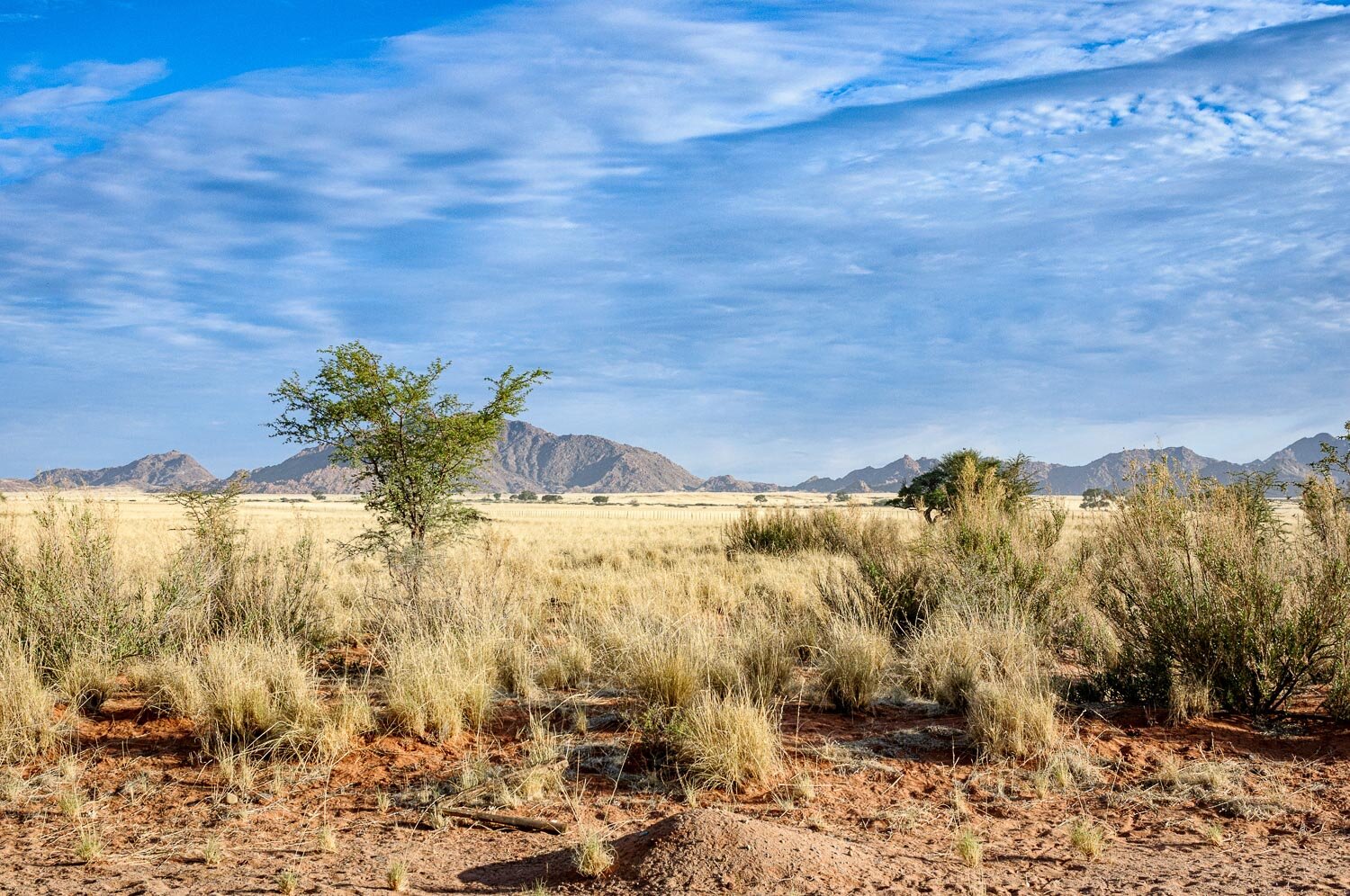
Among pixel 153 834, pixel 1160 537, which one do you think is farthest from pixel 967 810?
pixel 153 834

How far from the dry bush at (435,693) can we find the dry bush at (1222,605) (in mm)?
5980

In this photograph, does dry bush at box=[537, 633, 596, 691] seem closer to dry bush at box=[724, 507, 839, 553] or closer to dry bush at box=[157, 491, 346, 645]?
dry bush at box=[157, 491, 346, 645]

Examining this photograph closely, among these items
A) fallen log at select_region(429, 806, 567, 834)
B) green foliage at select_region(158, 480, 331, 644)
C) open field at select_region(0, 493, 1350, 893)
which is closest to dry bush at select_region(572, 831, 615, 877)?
open field at select_region(0, 493, 1350, 893)

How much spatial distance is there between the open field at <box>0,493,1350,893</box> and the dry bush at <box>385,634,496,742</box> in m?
0.03

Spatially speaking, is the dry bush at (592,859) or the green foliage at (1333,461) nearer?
the dry bush at (592,859)

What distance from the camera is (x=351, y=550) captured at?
45.6ft

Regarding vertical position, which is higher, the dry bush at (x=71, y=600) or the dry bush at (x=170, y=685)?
the dry bush at (x=71, y=600)

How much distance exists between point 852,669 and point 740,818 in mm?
3719

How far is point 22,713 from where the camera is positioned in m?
7.91

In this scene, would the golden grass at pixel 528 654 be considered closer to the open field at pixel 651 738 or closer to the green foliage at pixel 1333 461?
the open field at pixel 651 738

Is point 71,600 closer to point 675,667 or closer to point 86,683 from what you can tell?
point 86,683

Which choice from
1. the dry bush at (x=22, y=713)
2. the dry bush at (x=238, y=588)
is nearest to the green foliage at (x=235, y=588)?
the dry bush at (x=238, y=588)

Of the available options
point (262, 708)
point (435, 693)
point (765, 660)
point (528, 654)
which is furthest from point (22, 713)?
point (765, 660)

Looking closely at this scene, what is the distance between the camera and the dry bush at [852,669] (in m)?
8.94
